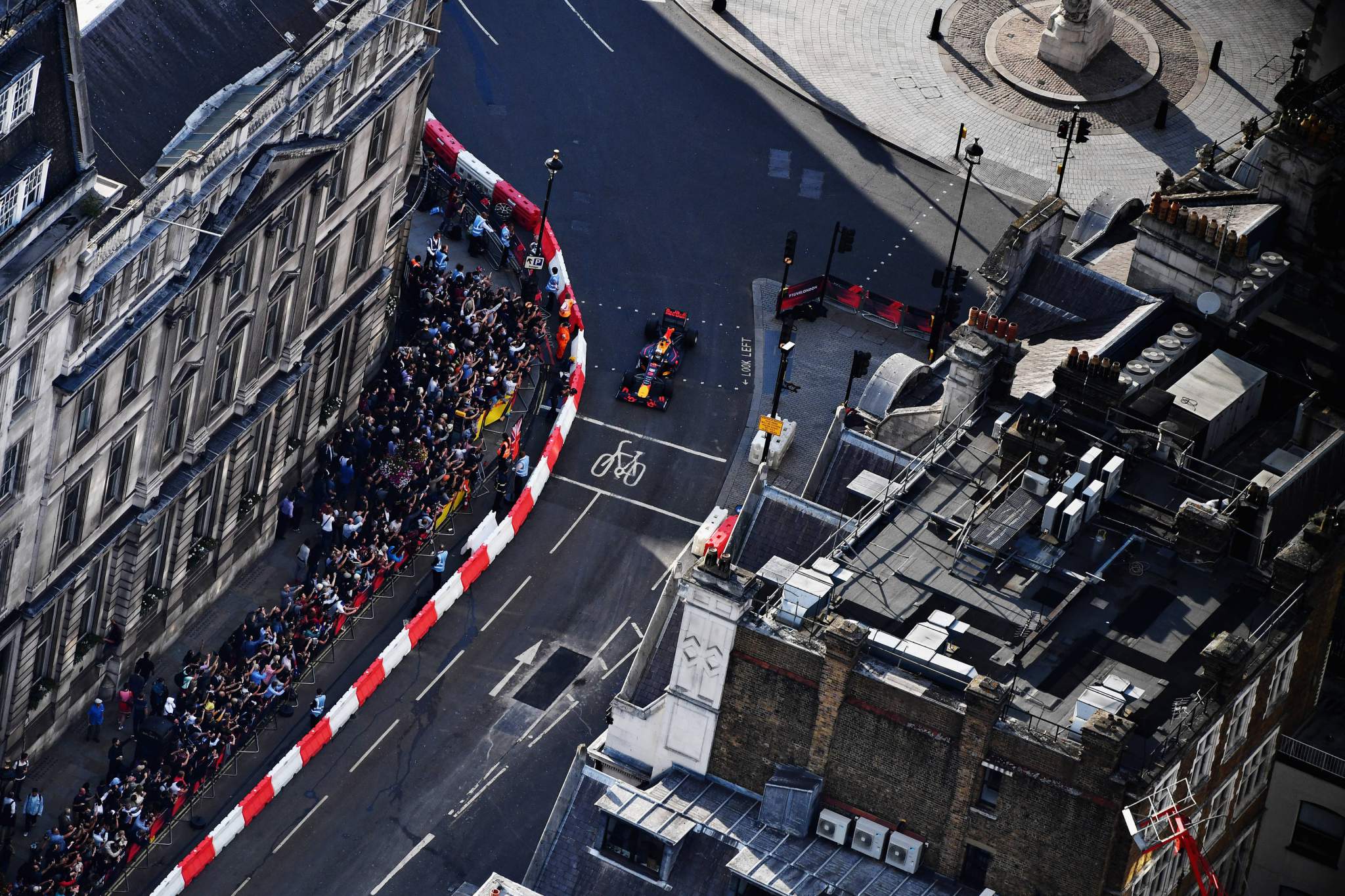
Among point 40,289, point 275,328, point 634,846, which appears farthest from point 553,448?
point 634,846

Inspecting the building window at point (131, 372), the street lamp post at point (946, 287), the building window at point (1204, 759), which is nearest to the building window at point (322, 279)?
the building window at point (131, 372)

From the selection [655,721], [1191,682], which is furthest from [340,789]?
[1191,682]

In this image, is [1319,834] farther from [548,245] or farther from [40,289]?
[548,245]

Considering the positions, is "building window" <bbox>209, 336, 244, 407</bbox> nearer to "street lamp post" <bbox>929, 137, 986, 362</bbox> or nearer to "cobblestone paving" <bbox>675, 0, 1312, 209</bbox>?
"street lamp post" <bbox>929, 137, 986, 362</bbox>

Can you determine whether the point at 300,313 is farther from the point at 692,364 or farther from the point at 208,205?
the point at 692,364

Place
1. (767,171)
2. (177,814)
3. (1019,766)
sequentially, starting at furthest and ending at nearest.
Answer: (767,171) → (177,814) → (1019,766)

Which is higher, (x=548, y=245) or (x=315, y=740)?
(x=548, y=245)

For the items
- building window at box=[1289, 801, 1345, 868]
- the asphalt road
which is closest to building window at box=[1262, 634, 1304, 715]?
building window at box=[1289, 801, 1345, 868]
